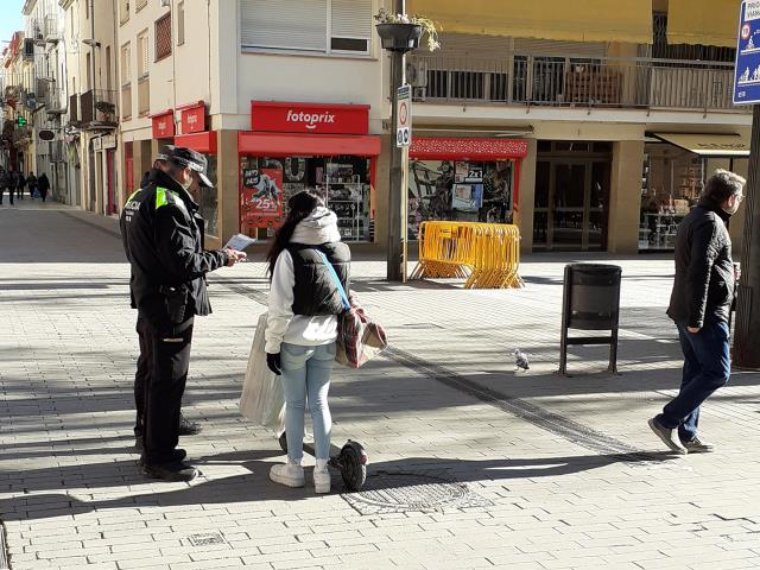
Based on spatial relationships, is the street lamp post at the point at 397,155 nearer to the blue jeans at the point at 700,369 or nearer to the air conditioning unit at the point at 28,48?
the blue jeans at the point at 700,369

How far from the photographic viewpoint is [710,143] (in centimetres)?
2114

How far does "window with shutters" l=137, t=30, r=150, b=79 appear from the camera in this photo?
89.8 ft

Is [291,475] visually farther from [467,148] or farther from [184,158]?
[467,148]

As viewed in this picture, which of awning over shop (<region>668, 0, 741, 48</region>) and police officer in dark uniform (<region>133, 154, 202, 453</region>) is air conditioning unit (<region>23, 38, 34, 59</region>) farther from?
police officer in dark uniform (<region>133, 154, 202, 453</region>)

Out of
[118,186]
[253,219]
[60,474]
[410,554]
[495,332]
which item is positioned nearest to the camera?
[410,554]

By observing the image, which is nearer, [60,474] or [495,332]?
[60,474]

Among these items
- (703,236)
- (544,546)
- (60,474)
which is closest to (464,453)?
(544,546)

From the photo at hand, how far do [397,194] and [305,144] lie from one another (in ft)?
15.5

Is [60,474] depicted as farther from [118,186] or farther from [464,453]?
[118,186]

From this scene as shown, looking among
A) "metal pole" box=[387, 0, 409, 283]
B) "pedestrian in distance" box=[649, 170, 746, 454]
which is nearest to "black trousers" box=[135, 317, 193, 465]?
"pedestrian in distance" box=[649, 170, 746, 454]

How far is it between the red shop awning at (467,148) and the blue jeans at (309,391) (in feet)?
50.1

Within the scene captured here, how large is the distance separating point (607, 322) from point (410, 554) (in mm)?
4442

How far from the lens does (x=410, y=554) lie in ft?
14.1

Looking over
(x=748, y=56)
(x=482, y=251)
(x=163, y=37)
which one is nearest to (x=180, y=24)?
(x=163, y=37)
